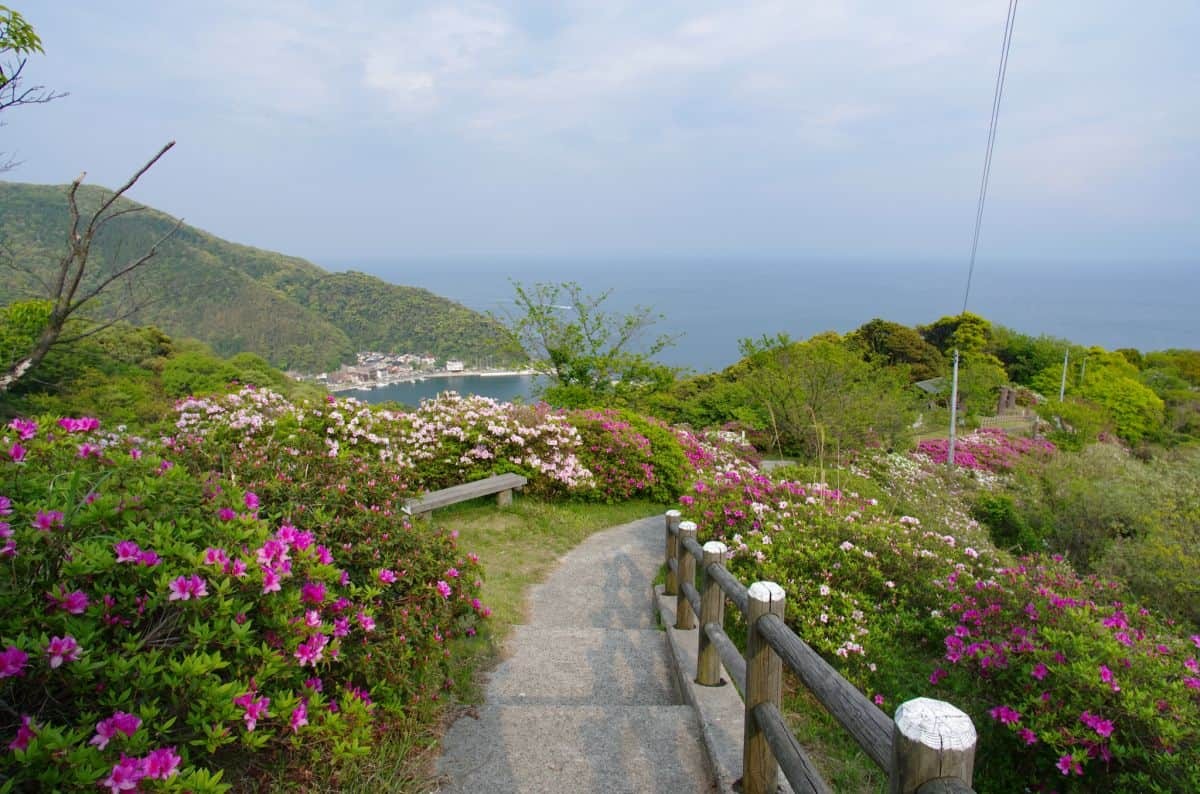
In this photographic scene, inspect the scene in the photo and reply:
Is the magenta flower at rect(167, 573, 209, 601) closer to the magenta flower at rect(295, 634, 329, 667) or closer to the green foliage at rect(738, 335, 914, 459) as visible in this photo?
the magenta flower at rect(295, 634, 329, 667)

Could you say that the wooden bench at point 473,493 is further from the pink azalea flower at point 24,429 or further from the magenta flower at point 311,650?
the magenta flower at point 311,650

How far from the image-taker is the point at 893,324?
3703 centimetres

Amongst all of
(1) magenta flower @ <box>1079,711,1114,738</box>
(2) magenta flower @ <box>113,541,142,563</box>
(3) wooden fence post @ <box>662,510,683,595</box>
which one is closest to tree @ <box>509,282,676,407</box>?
(3) wooden fence post @ <box>662,510,683,595</box>

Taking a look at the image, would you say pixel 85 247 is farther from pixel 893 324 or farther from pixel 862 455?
pixel 893 324

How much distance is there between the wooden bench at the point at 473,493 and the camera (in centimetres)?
628

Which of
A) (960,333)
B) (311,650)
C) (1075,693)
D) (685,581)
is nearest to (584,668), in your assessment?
(685,581)

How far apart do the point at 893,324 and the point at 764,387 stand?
85.1 ft

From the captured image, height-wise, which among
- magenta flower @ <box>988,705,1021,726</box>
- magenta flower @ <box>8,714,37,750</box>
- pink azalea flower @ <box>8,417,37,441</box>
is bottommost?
magenta flower @ <box>988,705,1021,726</box>

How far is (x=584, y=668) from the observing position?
389 centimetres

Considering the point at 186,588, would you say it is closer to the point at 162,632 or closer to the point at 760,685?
the point at 162,632

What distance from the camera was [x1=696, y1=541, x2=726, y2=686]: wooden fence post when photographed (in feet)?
10.5

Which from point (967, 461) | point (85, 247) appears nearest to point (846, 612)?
point (85, 247)

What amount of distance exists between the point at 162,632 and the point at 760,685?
6.49ft

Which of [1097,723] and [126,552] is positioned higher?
[126,552]
